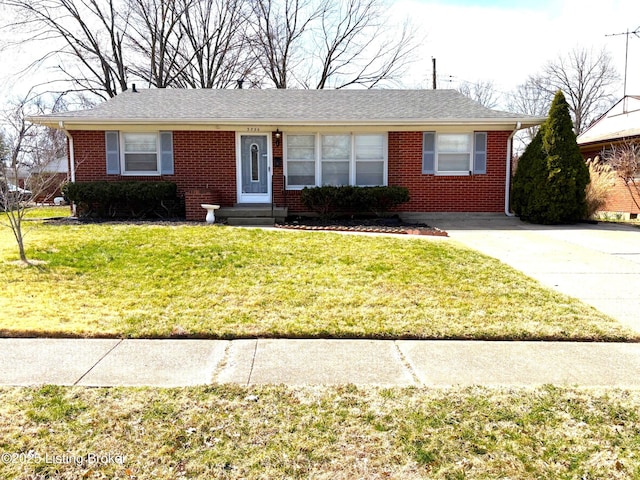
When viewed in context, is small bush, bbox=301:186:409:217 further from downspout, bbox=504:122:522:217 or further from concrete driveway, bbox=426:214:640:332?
downspout, bbox=504:122:522:217

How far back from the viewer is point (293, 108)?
14.5m

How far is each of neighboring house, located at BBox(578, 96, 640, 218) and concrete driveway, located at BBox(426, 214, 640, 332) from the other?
464 centimetres

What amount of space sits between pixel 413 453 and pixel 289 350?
1.67 metres

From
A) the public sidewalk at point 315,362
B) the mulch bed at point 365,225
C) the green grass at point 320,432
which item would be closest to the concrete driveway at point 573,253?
the mulch bed at point 365,225

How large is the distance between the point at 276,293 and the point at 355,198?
7803mm

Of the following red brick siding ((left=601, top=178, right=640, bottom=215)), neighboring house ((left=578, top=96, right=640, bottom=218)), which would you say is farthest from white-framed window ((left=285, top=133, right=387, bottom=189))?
red brick siding ((left=601, top=178, right=640, bottom=215))

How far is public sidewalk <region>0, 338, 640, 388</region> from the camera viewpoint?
329 centimetres

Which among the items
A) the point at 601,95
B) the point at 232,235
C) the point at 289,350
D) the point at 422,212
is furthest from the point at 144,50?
the point at 601,95

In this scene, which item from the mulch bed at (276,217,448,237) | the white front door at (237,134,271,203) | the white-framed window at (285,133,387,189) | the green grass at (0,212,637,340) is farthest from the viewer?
the white-framed window at (285,133,387,189)

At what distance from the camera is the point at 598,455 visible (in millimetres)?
2395

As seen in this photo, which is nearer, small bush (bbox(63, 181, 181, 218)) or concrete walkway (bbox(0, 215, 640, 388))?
concrete walkway (bbox(0, 215, 640, 388))

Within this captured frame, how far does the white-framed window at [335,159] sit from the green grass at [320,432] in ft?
36.6

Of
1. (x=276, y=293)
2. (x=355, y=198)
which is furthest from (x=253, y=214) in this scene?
(x=276, y=293)

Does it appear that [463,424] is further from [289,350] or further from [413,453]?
[289,350]
